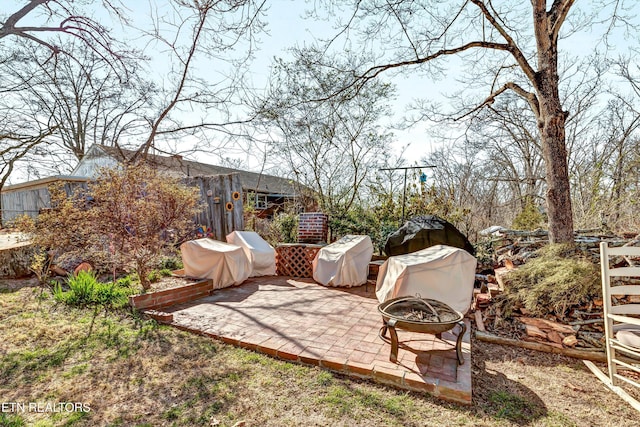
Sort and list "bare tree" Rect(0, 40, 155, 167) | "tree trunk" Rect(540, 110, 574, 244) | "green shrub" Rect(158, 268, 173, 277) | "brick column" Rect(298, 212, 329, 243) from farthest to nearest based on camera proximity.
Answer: "brick column" Rect(298, 212, 329, 243), "green shrub" Rect(158, 268, 173, 277), "bare tree" Rect(0, 40, 155, 167), "tree trunk" Rect(540, 110, 574, 244)

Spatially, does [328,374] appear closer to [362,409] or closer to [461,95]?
[362,409]

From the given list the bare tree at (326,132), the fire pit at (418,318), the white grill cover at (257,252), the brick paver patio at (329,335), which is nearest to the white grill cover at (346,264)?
the brick paver patio at (329,335)

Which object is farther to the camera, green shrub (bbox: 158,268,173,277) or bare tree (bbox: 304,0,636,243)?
green shrub (bbox: 158,268,173,277)

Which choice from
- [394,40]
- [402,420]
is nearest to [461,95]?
[394,40]

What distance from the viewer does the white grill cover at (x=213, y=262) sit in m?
5.55

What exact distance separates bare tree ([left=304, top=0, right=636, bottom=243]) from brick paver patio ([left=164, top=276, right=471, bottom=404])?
306cm

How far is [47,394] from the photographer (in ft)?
8.11

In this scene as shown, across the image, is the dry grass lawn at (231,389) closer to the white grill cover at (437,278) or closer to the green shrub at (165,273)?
the white grill cover at (437,278)

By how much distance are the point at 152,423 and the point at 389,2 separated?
6713mm

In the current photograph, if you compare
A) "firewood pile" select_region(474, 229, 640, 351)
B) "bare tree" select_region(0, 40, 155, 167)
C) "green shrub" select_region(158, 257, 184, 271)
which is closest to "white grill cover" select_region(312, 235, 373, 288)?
"firewood pile" select_region(474, 229, 640, 351)

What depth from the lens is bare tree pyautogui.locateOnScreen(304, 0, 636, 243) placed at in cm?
459

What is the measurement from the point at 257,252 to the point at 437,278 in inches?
159

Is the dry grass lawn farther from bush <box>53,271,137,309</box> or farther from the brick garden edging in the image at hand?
bush <box>53,271,137,309</box>

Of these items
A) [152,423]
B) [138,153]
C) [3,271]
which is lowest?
[152,423]
